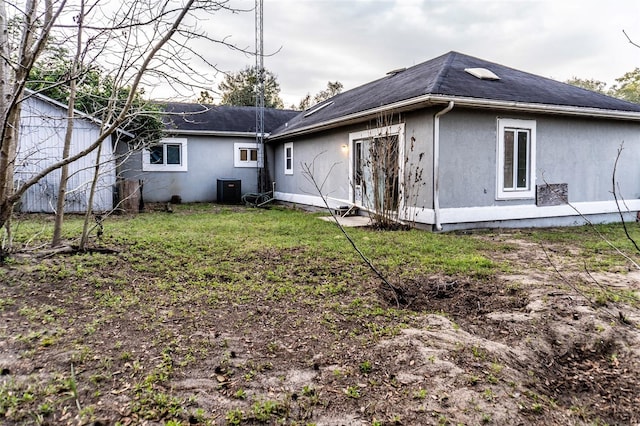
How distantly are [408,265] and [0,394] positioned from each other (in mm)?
4063

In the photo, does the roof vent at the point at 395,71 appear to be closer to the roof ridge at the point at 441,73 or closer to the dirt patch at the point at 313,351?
the roof ridge at the point at 441,73

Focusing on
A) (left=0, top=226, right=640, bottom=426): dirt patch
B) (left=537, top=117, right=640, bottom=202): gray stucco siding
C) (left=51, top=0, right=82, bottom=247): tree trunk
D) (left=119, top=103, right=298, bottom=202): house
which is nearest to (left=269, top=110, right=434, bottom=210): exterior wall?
(left=119, top=103, right=298, bottom=202): house

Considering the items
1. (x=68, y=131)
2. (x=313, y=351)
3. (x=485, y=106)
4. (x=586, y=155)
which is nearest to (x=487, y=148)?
(x=485, y=106)

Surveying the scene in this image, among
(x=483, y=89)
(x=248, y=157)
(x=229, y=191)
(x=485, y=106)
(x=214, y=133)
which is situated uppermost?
(x=214, y=133)

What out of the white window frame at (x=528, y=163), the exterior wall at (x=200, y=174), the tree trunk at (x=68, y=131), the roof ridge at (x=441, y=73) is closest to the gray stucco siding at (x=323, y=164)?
the exterior wall at (x=200, y=174)

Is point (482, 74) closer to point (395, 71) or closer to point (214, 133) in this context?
point (395, 71)

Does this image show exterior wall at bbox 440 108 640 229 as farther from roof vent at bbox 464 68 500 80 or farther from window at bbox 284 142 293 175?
window at bbox 284 142 293 175

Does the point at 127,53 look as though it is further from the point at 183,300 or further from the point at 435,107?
the point at 435,107

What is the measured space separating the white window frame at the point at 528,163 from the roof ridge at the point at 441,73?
4.87ft

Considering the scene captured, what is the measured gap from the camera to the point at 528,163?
28.9 ft

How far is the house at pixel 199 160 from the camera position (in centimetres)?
1477

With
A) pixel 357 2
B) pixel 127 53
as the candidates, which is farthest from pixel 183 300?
pixel 357 2

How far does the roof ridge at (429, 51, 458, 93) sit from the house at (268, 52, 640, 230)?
1.0 inches

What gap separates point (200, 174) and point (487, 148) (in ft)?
34.7
